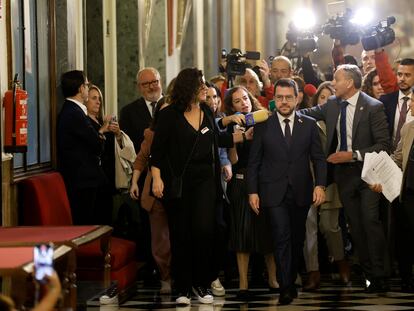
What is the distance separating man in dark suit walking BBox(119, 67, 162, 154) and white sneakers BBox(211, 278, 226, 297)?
4.73ft

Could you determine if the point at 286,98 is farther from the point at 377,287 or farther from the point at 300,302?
the point at 377,287

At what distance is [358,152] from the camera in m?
8.98

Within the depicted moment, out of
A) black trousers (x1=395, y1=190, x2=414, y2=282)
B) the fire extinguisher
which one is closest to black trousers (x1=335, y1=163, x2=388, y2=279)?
black trousers (x1=395, y1=190, x2=414, y2=282)

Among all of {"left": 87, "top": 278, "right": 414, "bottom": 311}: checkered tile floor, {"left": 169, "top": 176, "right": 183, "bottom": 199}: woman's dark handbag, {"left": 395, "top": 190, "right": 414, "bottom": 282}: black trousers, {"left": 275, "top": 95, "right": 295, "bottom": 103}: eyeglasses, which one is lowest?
{"left": 87, "top": 278, "right": 414, "bottom": 311}: checkered tile floor

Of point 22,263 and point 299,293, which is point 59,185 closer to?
point 299,293

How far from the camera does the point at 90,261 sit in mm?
8070

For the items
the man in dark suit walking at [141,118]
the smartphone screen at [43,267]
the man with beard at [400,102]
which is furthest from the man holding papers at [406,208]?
the smartphone screen at [43,267]

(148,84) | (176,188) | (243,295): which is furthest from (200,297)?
(148,84)

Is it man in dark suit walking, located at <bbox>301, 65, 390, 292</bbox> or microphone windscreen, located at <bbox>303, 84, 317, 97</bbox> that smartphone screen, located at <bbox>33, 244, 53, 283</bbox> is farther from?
microphone windscreen, located at <bbox>303, 84, 317, 97</bbox>

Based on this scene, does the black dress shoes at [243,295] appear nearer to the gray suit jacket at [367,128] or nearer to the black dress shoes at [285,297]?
the black dress shoes at [285,297]

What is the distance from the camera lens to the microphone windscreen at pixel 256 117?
28.2 feet

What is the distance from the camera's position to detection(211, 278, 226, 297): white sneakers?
8953 mm

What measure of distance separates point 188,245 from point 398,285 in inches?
78.4

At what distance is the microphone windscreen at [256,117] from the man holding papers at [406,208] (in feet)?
3.31
